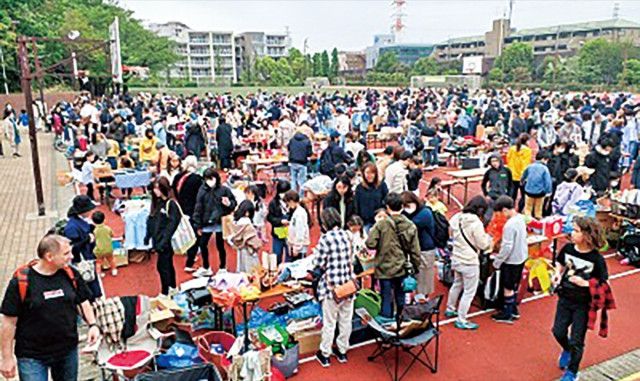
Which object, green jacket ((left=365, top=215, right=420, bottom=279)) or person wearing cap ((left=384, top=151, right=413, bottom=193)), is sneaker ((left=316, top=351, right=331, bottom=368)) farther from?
person wearing cap ((left=384, top=151, right=413, bottom=193))

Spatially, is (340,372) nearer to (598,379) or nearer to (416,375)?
(416,375)

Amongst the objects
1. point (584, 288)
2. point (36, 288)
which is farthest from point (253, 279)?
point (584, 288)

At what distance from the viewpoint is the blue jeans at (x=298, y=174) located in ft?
37.8

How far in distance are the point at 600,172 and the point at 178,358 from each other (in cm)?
833

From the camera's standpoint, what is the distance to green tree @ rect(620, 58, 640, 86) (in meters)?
46.9

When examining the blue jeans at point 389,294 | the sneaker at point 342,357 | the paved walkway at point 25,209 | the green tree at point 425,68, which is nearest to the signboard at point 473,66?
the green tree at point 425,68

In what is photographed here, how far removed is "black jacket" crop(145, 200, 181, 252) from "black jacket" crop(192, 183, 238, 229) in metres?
0.87

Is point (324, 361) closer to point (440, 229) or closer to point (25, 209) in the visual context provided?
point (440, 229)

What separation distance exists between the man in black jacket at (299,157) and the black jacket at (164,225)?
15.2 feet

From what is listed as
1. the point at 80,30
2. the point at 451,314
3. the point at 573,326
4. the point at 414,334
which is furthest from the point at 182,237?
the point at 80,30

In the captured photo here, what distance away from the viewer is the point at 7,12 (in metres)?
26.0

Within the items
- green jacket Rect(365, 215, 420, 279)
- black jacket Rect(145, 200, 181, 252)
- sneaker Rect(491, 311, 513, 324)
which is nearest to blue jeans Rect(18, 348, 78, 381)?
black jacket Rect(145, 200, 181, 252)

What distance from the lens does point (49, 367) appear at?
13.5ft

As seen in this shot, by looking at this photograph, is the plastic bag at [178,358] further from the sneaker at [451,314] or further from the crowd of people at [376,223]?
the sneaker at [451,314]
